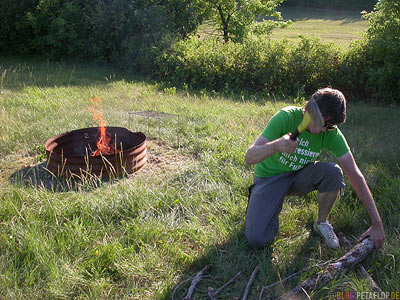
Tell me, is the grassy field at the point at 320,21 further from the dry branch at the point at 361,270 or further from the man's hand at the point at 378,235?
the man's hand at the point at 378,235

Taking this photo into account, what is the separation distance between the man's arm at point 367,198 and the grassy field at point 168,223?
14 cm

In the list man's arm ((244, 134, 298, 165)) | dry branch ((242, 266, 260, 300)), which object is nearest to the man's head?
man's arm ((244, 134, 298, 165))

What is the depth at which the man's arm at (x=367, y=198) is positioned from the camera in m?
2.81

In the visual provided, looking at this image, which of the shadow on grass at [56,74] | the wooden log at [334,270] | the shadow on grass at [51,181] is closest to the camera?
the wooden log at [334,270]

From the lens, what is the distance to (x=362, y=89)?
7.87 metres

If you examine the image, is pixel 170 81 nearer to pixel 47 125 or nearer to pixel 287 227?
pixel 47 125

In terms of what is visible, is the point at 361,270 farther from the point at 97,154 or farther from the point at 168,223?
the point at 97,154

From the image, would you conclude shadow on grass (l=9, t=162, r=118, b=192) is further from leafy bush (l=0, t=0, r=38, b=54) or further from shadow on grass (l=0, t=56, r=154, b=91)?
leafy bush (l=0, t=0, r=38, b=54)

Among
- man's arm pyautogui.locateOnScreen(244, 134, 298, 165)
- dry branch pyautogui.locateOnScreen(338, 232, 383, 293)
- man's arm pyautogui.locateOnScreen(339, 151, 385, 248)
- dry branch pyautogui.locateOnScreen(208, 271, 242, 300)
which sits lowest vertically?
dry branch pyautogui.locateOnScreen(208, 271, 242, 300)

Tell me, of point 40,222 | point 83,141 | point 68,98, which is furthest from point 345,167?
point 68,98

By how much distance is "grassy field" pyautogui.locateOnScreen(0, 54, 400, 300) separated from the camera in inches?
106

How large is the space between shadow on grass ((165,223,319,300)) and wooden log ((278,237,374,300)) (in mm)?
125

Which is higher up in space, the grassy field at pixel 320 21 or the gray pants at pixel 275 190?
the grassy field at pixel 320 21


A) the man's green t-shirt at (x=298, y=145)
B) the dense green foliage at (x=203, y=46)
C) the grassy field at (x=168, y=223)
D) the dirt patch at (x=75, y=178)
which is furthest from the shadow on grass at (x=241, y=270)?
the dense green foliage at (x=203, y=46)
